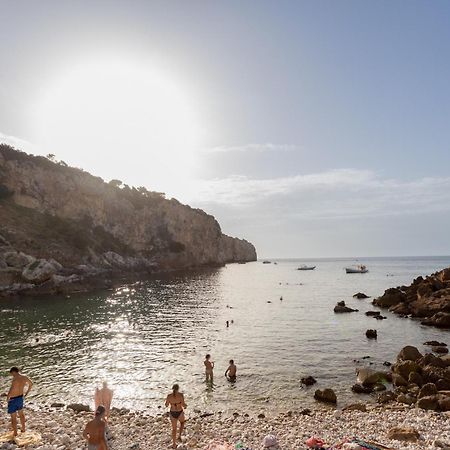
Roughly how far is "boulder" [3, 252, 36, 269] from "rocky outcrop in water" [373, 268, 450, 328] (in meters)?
66.0

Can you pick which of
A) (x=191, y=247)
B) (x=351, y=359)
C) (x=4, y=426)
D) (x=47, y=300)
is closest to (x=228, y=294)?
(x=47, y=300)

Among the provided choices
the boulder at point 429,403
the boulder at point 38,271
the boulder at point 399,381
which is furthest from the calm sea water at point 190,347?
the boulder at point 38,271

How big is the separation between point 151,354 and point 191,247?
134886mm

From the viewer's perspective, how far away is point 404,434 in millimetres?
14594

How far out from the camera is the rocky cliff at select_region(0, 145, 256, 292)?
79.9 meters

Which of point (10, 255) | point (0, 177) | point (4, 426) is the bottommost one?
point (4, 426)

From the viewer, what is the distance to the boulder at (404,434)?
47.3 ft

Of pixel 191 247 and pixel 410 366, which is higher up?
pixel 191 247

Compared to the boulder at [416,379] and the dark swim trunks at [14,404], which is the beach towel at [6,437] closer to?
the dark swim trunks at [14,404]

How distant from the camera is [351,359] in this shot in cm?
3098

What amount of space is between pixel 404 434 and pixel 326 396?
26.9ft

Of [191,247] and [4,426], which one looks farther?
[191,247]

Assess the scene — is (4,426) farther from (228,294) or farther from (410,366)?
(228,294)

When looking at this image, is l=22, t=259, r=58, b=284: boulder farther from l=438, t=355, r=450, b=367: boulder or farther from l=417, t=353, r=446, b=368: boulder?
l=438, t=355, r=450, b=367: boulder
